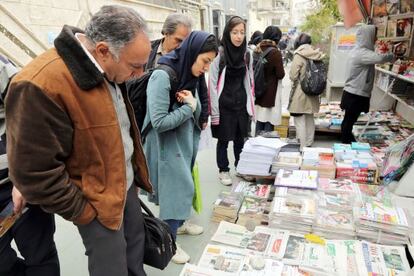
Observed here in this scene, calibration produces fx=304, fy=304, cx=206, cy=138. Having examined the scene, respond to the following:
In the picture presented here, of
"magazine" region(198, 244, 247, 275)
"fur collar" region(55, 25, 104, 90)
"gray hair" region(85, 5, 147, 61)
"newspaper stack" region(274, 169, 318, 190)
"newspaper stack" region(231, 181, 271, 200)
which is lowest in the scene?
"newspaper stack" region(231, 181, 271, 200)

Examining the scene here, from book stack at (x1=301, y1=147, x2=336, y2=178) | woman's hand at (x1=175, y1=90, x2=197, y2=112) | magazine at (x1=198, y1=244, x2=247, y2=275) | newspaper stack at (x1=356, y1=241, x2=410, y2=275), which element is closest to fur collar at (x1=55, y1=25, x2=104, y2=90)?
woman's hand at (x1=175, y1=90, x2=197, y2=112)

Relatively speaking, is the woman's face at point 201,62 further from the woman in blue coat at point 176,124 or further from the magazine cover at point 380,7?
the magazine cover at point 380,7

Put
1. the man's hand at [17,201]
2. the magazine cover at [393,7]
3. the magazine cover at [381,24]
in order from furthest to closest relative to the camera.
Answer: the magazine cover at [381,24] → the magazine cover at [393,7] → the man's hand at [17,201]

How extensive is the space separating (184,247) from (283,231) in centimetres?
66

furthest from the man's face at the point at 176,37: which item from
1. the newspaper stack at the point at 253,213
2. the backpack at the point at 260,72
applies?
the newspaper stack at the point at 253,213

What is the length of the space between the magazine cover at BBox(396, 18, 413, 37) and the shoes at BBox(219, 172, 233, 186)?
2638 mm

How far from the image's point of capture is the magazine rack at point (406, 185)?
2.11 meters

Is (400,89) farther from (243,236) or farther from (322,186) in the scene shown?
(243,236)

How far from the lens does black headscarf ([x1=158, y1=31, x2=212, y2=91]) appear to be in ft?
5.45

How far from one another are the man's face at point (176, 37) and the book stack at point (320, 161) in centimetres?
146

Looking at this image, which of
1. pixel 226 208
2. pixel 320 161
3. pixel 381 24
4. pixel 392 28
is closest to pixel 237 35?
pixel 320 161

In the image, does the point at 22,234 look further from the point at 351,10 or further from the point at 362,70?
the point at 351,10

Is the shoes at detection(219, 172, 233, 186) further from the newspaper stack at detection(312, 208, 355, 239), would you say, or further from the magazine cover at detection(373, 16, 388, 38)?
the magazine cover at detection(373, 16, 388, 38)

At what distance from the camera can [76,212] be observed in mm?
974
